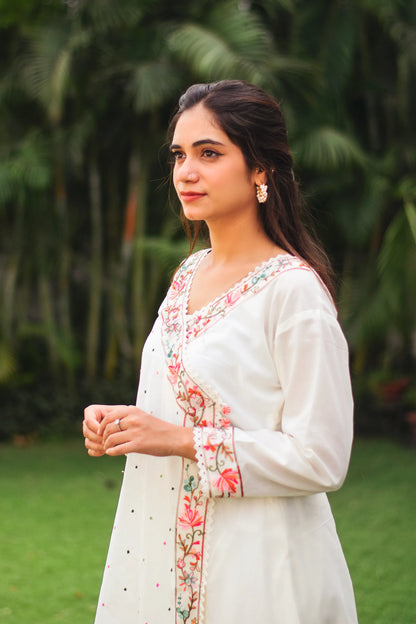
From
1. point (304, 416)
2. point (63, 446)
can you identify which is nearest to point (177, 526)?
point (304, 416)

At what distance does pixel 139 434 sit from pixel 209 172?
1.77ft

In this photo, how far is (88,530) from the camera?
521 cm

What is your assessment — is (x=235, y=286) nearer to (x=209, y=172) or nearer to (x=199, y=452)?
(x=209, y=172)

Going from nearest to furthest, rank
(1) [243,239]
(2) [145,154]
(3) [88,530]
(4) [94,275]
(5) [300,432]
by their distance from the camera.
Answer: (5) [300,432] < (1) [243,239] < (3) [88,530] < (2) [145,154] < (4) [94,275]

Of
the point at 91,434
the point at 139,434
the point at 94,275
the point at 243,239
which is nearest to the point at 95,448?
the point at 91,434

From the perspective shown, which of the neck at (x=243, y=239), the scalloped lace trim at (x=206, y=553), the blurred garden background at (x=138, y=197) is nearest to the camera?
the scalloped lace trim at (x=206, y=553)

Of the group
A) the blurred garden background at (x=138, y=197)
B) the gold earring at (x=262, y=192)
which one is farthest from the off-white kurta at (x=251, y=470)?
the blurred garden background at (x=138, y=197)

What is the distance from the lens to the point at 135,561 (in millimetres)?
1710

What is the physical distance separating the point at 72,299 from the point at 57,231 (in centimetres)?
106

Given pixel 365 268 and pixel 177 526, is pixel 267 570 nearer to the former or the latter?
pixel 177 526

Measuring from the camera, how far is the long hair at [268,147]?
1625 millimetres

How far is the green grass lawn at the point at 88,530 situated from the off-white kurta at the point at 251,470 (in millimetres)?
2370

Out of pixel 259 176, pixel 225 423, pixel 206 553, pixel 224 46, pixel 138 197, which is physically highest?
pixel 224 46

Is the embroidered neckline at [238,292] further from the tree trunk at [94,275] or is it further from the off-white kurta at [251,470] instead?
the tree trunk at [94,275]
